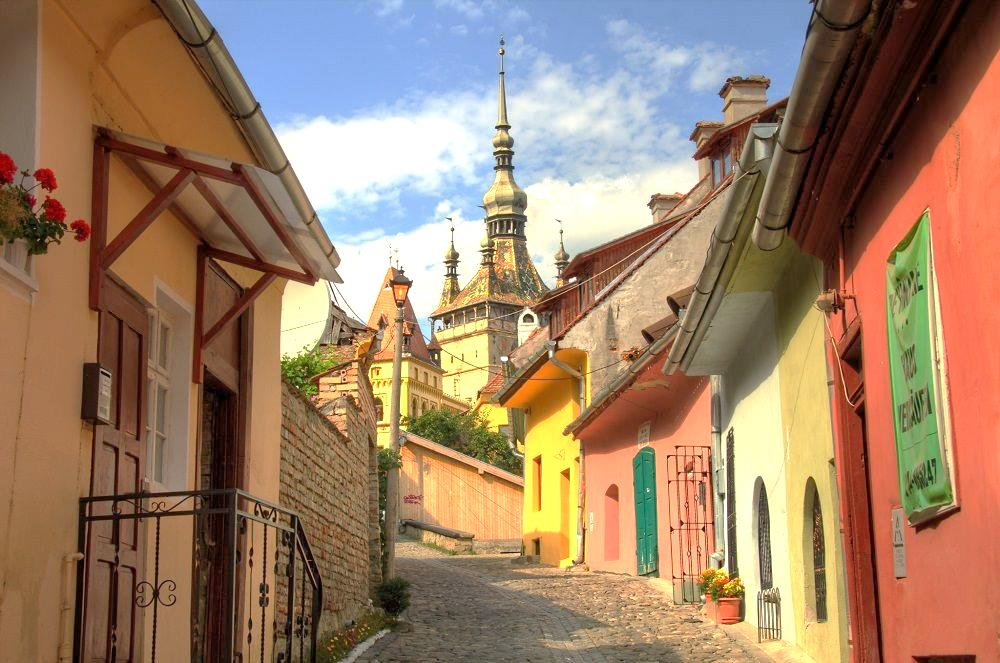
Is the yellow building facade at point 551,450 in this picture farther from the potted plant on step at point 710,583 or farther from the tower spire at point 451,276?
the tower spire at point 451,276

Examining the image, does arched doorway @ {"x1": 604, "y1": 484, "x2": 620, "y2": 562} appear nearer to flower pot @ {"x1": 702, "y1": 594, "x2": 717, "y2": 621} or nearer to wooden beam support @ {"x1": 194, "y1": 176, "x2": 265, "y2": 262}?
flower pot @ {"x1": 702, "y1": 594, "x2": 717, "y2": 621}

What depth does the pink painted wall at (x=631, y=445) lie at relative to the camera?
1734cm

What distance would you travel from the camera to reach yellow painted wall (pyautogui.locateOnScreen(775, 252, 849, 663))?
9.19m

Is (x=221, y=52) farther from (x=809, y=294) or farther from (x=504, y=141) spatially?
(x=504, y=141)

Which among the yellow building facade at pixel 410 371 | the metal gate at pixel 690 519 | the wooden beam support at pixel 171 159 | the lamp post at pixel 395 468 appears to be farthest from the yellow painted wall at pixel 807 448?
the yellow building facade at pixel 410 371

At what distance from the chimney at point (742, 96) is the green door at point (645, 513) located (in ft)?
31.3

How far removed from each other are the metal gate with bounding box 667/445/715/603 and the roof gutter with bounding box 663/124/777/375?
4231 millimetres

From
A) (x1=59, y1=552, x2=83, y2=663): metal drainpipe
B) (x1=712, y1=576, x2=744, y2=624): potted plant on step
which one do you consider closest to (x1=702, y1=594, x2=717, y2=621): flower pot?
(x1=712, y1=576, x2=744, y2=624): potted plant on step

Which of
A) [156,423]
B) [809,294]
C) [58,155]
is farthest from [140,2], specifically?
[809,294]

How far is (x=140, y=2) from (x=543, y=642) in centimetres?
828

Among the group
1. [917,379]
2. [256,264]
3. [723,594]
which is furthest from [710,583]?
[917,379]

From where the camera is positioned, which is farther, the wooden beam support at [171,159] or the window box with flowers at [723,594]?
the window box with flowers at [723,594]

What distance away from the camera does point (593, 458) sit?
24047mm

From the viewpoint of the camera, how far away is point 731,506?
570 inches
